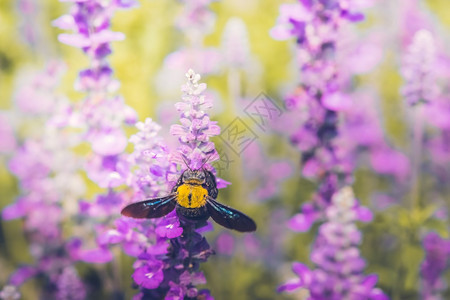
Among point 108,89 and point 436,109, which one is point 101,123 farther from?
point 436,109

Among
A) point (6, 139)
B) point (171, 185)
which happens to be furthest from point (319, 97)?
point (6, 139)

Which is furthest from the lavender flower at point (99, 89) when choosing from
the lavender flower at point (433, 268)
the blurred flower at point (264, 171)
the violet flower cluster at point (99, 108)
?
the blurred flower at point (264, 171)

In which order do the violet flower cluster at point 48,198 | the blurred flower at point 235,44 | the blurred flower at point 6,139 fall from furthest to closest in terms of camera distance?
the blurred flower at point 6,139 → the blurred flower at point 235,44 → the violet flower cluster at point 48,198

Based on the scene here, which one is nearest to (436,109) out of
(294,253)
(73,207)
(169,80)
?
(294,253)

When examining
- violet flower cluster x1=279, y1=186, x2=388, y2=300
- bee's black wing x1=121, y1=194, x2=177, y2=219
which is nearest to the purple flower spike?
bee's black wing x1=121, y1=194, x2=177, y2=219

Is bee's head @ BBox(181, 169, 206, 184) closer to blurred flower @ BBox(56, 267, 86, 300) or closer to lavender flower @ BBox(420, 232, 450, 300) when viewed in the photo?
blurred flower @ BBox(56, 267, 86, 300)

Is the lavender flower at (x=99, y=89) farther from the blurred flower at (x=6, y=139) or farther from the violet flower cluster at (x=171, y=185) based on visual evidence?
the blurred flower at (x=6, y=139)
